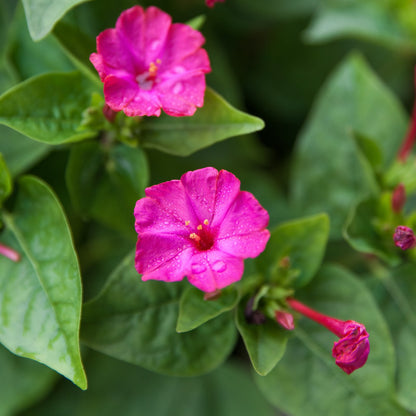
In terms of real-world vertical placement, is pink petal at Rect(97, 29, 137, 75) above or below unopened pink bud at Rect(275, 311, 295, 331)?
above

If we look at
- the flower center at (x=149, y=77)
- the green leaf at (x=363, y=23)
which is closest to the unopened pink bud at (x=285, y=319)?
the flower center at (x=149, y=77)

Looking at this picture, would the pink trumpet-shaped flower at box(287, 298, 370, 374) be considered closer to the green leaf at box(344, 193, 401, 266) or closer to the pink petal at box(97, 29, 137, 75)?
the green leaf at box(344, 193, 401, 266)

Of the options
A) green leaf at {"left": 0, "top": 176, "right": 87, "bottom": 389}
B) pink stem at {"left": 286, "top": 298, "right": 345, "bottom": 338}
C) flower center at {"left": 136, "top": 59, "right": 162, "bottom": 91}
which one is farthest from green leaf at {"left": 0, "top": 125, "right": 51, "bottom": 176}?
pink stem at {"left": 286, "top": 298, "right": 345, "bottom": 338}

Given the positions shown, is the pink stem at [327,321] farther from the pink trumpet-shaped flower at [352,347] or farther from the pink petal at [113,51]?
the pink petal at [113,51]

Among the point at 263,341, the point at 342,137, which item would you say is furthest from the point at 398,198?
the point at 263,341

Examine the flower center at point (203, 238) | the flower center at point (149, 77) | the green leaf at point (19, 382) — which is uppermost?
the flower center at point (149, 77)

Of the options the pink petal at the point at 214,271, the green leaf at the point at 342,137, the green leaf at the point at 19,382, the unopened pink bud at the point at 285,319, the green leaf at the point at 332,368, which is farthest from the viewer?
the green leaf at the point at 342,137

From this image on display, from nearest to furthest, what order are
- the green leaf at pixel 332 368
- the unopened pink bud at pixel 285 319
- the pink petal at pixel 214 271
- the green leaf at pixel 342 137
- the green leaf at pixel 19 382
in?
the pink petal at pixel 214 271 < the unopened pink bud at pixel 285 319 < the green leaf at pixel 332 368 < the green leaf at pixel 19 382 < the green leaf at pixel 342 137
